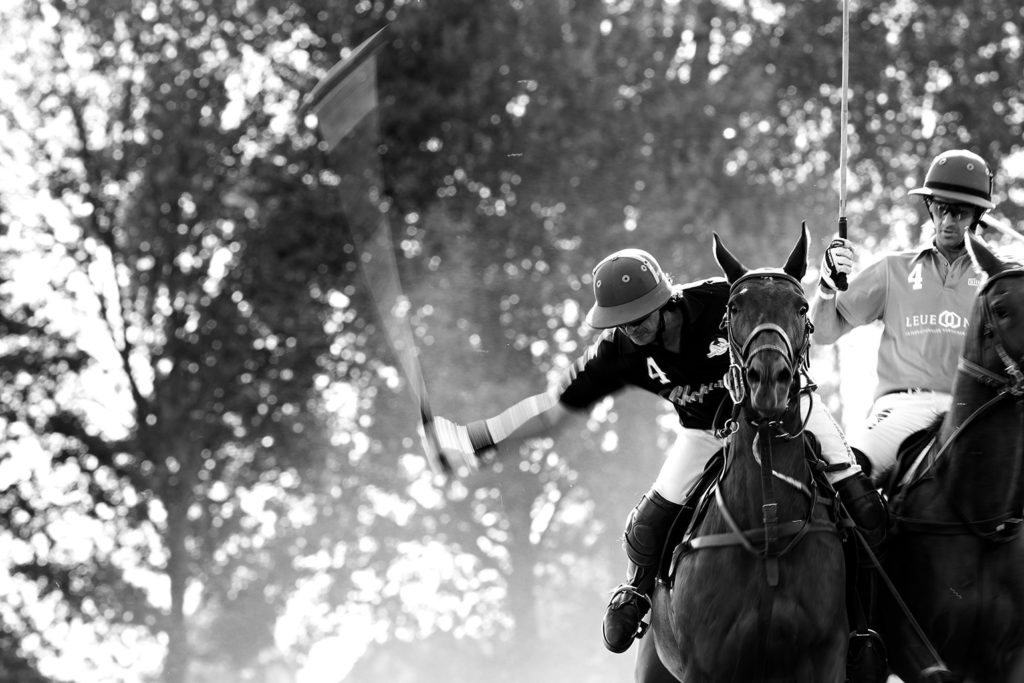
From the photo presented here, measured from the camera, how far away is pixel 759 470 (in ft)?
22.9

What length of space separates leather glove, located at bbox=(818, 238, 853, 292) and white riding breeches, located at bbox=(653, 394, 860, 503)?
63 cm

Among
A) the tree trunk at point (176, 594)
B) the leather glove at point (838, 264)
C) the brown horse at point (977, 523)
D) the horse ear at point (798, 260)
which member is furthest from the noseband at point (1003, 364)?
the tree trunk at point (176, 594)

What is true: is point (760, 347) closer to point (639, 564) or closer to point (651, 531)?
point (651, 531)

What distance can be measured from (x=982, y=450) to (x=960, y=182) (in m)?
1.45

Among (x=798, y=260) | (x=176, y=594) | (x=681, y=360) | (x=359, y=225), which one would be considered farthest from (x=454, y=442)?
(x=176, y=594)

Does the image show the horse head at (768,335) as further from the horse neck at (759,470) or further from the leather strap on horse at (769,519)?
the leather strap on horse at (769,519)

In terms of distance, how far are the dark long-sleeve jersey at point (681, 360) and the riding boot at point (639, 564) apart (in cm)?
45

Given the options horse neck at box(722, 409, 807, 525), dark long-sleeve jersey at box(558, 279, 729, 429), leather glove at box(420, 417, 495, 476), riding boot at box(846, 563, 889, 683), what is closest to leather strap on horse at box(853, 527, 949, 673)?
riding boot at box(846, 563, 889, 683)

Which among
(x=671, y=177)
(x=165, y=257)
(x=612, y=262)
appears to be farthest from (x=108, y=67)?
(x=612, y=262)

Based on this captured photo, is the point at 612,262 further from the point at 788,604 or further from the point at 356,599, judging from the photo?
the point at 356,599

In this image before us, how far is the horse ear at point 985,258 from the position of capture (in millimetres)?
7348

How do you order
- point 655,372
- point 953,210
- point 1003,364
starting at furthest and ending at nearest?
point 953,210 < point 655,372 < point 1003,364

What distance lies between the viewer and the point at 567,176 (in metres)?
24.0

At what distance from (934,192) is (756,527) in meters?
2.21
